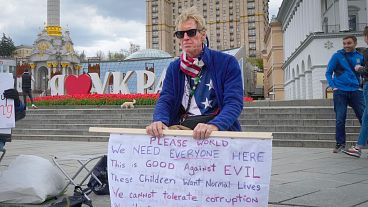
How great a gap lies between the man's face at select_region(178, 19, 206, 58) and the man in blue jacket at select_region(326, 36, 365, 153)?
529cm

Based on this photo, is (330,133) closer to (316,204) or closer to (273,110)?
(273,110)

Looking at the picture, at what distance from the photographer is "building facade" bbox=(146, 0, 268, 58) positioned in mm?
145000

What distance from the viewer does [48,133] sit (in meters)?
15.6

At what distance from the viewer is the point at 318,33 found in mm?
38250

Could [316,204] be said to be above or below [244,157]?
below

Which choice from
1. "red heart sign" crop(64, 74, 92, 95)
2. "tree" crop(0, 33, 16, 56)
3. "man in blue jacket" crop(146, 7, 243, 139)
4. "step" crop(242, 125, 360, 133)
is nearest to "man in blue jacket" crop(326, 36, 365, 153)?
"step" crop(242, 125, 360, 133)

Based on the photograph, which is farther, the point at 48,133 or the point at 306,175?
the point at 48,133

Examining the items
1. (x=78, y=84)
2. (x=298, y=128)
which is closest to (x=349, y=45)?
(x=298, y=128)

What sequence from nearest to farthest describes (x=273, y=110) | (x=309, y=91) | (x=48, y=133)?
(x=273, y=110) < (x=48, y=133) < (x=309, y=91)

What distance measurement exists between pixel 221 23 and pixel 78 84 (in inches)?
5163

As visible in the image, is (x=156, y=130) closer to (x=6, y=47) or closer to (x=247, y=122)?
(x=247, y=122)

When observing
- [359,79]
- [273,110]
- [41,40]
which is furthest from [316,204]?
[41,40]

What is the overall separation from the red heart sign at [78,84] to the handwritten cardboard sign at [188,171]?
69.1 ft

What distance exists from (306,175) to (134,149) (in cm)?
375
